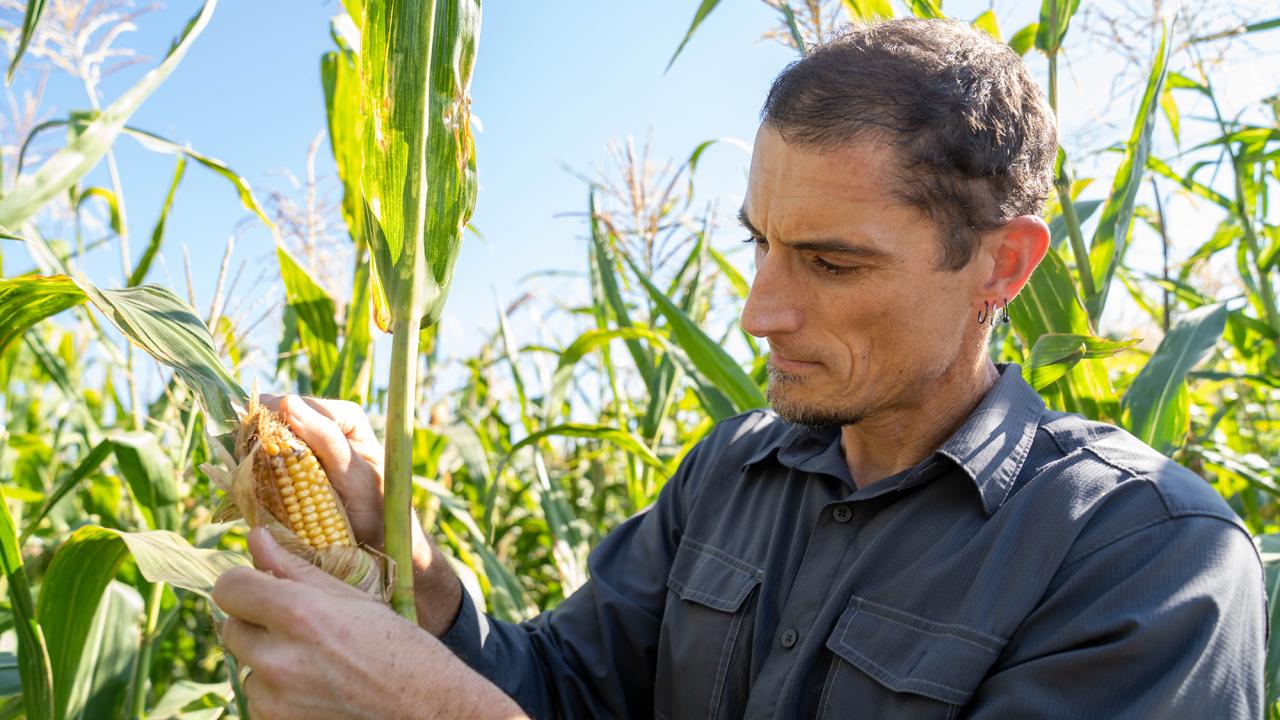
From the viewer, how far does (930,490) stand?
54.0 inches

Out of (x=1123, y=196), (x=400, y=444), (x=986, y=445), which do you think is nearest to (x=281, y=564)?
(x=400, y=444)

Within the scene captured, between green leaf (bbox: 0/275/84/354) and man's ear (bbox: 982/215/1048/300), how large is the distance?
1.28 metres

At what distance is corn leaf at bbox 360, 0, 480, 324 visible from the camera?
3.32 ft

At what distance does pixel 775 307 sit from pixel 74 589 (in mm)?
1063

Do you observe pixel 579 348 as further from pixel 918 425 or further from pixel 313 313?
pixel 918 425

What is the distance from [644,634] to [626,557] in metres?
0.16

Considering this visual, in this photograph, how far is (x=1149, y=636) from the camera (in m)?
1.05

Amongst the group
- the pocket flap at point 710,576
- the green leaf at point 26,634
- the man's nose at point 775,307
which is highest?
the man's nose at point 775,307

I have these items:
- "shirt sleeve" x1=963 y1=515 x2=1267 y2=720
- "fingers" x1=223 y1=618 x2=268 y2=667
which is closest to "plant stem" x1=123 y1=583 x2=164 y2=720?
"fingers" x1=223 y1=618 x2=268 y2=667

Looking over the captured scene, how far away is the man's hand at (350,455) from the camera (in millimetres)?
1137

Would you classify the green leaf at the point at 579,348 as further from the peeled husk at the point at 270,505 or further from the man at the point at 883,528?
the peeled husk at the point at 270,505

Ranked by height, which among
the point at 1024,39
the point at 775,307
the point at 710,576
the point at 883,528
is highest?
the point at 1024,39

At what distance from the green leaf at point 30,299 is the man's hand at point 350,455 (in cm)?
26

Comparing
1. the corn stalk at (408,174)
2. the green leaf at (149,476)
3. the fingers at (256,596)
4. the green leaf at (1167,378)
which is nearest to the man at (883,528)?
the fingers at (256,596)
